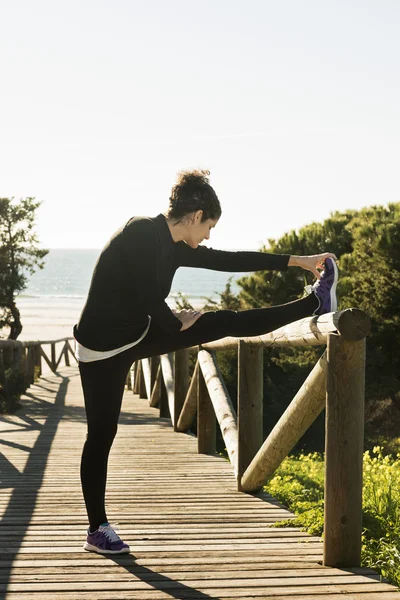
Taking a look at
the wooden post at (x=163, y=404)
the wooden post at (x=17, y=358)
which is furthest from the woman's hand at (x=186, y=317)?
the wooden post at (x=17, y=358)

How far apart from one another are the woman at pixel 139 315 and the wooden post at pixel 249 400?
1344 mm

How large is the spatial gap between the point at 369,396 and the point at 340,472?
726 inches

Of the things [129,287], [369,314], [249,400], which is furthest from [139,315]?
[369,314]

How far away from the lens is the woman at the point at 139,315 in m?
3.23

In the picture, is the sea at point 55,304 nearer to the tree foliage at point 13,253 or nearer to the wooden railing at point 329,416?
the tree foliage at point 13,253

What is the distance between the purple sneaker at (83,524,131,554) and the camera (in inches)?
135

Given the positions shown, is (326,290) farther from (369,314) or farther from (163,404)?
(369,314)

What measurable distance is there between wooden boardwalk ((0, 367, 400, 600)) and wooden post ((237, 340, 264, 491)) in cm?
29

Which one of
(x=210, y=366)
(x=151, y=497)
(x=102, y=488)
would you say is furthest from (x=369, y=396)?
(x=102, y=488)

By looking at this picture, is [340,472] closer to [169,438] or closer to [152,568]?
[152,568]

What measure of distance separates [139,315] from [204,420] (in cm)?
348

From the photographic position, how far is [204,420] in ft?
21.9

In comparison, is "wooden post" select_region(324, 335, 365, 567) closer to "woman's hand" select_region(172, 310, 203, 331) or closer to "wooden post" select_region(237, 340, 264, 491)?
"woman's hand" select_region(172, 310, 203, 331)

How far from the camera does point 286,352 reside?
2253cm
